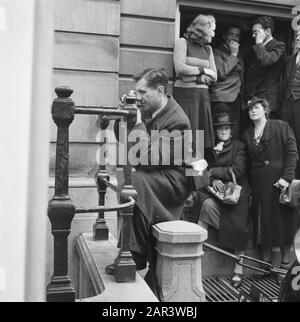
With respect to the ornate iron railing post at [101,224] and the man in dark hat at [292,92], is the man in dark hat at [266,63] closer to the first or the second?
the man in dark hat at [292,92]

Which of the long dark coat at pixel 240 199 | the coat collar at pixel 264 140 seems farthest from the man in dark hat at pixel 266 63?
the long dark coat at pixel 240 199

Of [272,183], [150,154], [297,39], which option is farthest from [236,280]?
[297,39]

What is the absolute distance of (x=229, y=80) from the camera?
4.51 meters

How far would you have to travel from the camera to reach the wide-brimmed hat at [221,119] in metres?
4.43

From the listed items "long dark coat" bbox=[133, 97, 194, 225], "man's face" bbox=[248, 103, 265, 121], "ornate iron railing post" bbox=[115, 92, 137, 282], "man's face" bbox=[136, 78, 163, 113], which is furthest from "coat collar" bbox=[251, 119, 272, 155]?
"ornate iron railing post" bbox=[115, 92, 137, 282]

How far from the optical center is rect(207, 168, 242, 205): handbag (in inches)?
164

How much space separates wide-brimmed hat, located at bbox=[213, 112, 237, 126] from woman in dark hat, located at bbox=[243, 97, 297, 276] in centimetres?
34

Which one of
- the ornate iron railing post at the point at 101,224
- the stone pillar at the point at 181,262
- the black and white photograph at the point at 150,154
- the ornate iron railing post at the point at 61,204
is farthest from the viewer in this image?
the ornate iron railing post at the point at 101,224

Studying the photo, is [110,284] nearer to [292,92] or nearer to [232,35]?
[292,92]

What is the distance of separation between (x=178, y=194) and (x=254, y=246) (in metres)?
1.74

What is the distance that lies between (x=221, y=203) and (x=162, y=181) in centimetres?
145

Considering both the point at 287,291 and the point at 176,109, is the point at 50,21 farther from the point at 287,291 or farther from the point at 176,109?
the point at 176,109

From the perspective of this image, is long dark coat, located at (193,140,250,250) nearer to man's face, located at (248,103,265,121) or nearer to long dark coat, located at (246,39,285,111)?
man's face, located at (248,103,265,121)

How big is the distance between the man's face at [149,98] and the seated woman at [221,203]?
136 cm
